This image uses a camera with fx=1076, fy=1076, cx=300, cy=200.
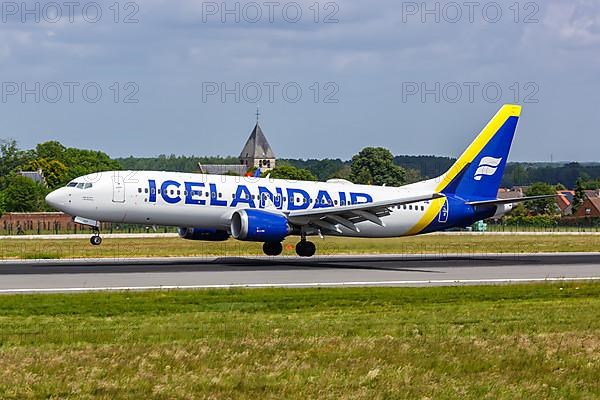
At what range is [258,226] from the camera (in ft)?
134

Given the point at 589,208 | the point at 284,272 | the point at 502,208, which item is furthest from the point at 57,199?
the point at 589,208

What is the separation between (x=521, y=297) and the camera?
2791cm

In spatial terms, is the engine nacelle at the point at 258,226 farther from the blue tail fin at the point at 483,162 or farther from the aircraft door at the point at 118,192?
the blue tail fin at the point at 483,162

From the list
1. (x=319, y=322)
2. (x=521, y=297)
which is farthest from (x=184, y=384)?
(x=521, y=297)

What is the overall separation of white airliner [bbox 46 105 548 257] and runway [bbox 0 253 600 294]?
1382 millimetres

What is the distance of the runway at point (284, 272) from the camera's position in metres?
31.1

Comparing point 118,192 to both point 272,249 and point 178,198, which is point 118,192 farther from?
point 272,249

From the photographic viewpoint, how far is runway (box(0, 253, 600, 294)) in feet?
102

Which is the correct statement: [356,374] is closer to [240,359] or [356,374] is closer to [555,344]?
[240,359]

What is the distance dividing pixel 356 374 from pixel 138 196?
88.3ft

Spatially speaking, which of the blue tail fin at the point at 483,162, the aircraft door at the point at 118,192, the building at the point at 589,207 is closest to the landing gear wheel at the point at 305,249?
the blue tail fin at the point at 483,162

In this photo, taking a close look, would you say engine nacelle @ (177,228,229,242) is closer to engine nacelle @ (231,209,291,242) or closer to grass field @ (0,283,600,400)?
engine nacelle @ (231,209,291,242)

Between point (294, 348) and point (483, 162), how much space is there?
3351 cm

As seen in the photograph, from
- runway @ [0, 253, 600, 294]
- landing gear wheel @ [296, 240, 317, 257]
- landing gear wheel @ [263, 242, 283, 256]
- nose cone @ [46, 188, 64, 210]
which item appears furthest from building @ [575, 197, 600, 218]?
nose cone @ [46, 188, 64, 210]
